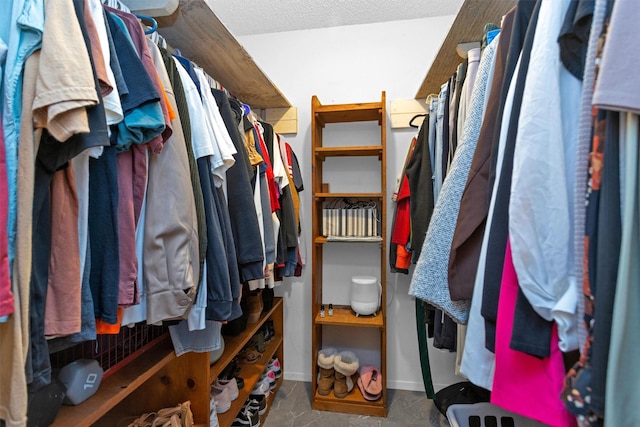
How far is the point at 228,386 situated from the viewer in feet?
4.74

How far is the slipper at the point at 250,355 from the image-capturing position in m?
1.84

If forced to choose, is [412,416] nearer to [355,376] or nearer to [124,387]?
[355,376]

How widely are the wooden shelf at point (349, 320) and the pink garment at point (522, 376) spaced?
1.27 m

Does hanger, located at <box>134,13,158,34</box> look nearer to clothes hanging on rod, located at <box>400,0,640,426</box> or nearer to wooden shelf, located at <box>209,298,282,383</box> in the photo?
clothes hanging on rod, located at <box>400,0,640,426</box>

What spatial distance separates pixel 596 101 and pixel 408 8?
1.87 meters

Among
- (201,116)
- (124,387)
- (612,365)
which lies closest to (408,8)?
(201,116)

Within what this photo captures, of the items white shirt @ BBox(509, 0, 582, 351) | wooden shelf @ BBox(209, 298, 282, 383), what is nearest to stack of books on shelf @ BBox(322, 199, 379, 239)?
wooden shelf @ BBox(209, 298, 282, 383)

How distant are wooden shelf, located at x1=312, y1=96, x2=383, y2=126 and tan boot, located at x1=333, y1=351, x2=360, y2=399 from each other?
1.46 m

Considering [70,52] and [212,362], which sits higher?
[70,52]

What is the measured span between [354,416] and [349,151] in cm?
151

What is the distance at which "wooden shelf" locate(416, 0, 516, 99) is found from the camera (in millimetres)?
1016

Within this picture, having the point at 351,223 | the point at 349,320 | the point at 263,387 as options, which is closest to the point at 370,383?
the point at 349,320

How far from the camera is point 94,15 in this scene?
63cm

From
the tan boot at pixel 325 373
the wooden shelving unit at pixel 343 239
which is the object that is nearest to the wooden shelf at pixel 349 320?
the wooden shelving unit at pixel 343 239
